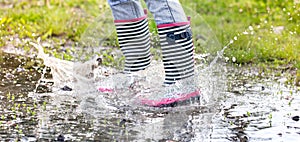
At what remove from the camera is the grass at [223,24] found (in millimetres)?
6152

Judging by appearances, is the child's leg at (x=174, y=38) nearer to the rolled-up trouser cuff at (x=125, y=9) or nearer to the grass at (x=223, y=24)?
the rolled-up trouser cuff at (x=125, y=9)

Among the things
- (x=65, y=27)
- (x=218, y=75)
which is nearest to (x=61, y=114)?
(x=218, y=75)

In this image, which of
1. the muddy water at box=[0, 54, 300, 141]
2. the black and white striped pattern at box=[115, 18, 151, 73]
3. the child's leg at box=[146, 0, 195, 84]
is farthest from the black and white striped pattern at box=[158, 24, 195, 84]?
the black and white striped pattern at box=[115, 18, 151, 73]

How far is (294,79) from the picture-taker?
538cm

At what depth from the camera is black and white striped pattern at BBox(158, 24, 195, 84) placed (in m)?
4.25

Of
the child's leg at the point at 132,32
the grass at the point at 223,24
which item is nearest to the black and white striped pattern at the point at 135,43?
the child's leg at the point at 132,32

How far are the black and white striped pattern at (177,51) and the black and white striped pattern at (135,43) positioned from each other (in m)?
0.33

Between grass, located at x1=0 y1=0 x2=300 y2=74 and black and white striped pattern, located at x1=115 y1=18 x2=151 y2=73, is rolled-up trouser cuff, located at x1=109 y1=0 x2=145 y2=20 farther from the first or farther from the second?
grass, located at x1=0 y1=0 x2=300 y2=74

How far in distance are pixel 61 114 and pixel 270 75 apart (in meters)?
2.25

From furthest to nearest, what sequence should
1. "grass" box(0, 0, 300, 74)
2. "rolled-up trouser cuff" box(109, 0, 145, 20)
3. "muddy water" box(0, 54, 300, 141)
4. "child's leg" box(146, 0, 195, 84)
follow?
"grass" box(0, 0, 300, 74), "rolled-up trouser cuff" box(109, 0, 145, 20), "child's leg" box(146, 0, 195, 84), "muddy water" box(0, 54, 300, 141)

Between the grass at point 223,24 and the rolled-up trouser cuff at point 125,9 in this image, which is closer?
the rolled-up trouser cuff at point 125,9

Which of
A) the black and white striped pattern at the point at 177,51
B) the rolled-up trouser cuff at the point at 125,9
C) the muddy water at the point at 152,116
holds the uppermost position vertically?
the rolled-up trouser cuff at the point at 125,9

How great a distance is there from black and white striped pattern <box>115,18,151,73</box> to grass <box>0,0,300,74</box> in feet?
0.79

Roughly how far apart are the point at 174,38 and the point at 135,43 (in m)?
0.44
